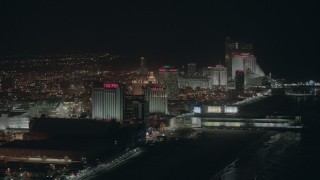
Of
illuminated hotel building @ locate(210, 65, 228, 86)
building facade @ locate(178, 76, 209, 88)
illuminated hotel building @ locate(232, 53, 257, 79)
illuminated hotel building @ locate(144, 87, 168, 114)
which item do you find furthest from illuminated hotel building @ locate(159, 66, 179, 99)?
illuminated hotel building @ locate(232, 53, 257, 79)

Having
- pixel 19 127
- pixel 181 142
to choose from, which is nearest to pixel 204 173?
pixel 181 142

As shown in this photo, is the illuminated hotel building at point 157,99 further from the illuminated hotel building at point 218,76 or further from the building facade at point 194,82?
the illuminated hotel building at point 218,76

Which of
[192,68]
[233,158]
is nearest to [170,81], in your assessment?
[192,68]

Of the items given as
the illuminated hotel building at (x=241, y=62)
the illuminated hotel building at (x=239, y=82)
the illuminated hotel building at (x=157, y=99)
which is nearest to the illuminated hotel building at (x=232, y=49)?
the illuminated hotel building at (x=241, y=62)

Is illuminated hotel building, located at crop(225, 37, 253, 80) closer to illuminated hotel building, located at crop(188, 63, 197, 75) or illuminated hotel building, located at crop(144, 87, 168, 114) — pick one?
illuminated hotel building, located at crop(188, 63, 197, 75)

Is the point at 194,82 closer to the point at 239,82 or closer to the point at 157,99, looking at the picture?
the point at 239,82
